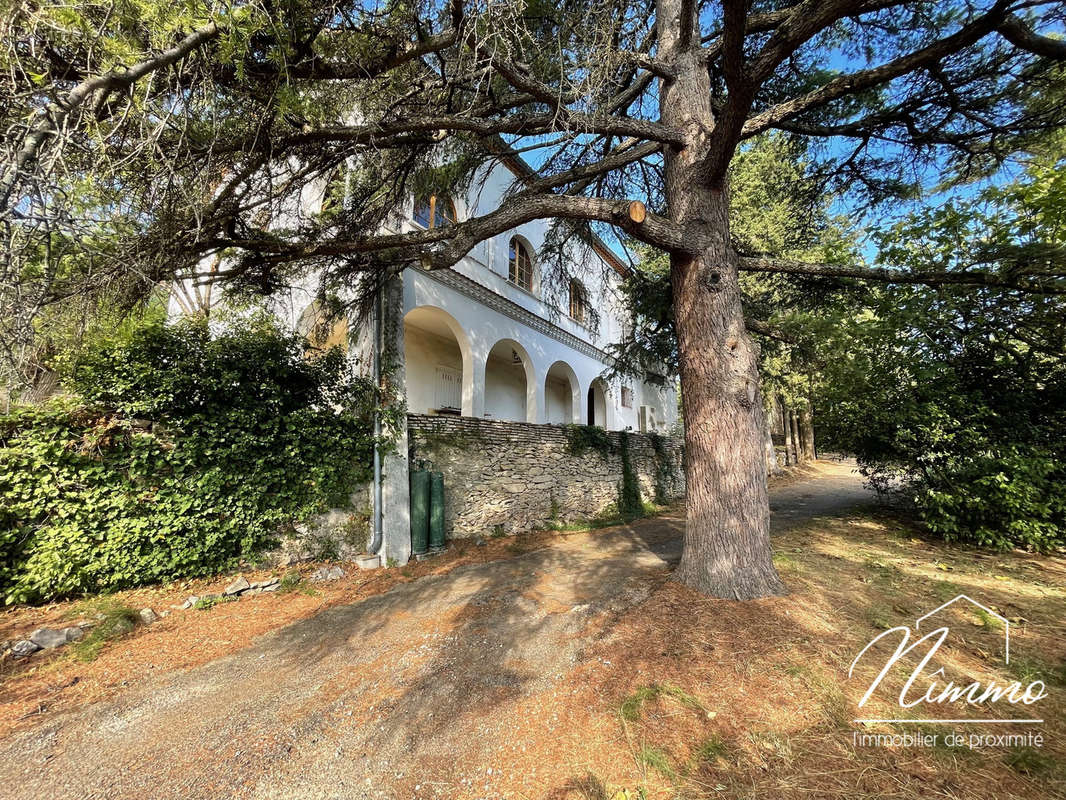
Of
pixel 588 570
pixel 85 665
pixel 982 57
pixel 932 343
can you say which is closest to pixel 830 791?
pixel 588 570

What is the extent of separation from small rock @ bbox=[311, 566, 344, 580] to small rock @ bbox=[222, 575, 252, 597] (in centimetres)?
70

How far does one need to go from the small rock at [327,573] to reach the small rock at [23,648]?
219cm

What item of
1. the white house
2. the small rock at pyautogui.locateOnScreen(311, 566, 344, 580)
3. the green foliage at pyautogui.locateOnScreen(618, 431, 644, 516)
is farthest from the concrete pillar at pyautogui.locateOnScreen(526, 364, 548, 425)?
the small rock at pyautogui.locateOnScreen(311, 566, 344, 580)

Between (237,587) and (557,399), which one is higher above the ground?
(557,399)

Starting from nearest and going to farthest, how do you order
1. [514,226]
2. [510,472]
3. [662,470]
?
[514,226] → [510,472] → [662,470]

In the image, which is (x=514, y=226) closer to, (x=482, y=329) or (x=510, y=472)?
(x=510, y=472)

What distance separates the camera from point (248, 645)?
339 cm

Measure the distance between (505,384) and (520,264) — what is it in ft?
12.4

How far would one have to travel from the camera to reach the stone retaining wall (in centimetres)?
657

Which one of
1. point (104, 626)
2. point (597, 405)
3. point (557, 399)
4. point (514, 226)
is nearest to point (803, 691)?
point (514, 226)

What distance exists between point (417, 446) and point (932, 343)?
25.5 ft

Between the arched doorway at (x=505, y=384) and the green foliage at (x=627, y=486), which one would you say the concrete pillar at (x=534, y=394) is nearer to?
the arched doorway at (x=505, y=384)

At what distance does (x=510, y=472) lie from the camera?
291 inches

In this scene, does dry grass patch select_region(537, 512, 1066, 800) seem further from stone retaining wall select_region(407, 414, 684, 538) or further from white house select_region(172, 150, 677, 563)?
white house select_region(172, 150, 677, 563)
